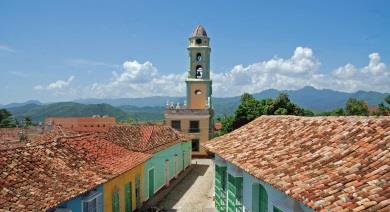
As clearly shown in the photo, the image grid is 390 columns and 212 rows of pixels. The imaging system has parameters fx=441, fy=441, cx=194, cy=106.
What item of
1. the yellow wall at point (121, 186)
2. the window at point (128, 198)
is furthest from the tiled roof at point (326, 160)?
the window at point (128, 198)

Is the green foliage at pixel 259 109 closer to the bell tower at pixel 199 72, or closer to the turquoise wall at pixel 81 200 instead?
the bell tower at pixel 199 72

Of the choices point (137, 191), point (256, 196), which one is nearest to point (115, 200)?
point (137, 191)

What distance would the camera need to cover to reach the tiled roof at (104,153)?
14.7m

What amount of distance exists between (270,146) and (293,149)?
4.40 feet

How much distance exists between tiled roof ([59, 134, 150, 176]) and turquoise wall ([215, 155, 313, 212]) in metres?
4.03

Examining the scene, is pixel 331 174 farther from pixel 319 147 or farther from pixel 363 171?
pixel 319 147

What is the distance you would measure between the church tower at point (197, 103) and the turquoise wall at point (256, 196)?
23.4m

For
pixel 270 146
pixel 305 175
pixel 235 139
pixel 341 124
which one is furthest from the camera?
pixel 235 139

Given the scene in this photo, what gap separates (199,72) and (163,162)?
16315 millimetres

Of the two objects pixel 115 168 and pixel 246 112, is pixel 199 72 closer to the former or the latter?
pixel 246 112

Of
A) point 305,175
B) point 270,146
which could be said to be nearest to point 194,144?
point 270,146

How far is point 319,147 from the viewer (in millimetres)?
8781

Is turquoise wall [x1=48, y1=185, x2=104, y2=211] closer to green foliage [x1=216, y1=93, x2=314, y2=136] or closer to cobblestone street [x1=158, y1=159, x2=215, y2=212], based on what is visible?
cobblestone street [x1=158, y1=159, x2=215, y2=212]

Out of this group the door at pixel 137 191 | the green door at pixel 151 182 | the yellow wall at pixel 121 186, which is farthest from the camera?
the green door at pixel 151 182
